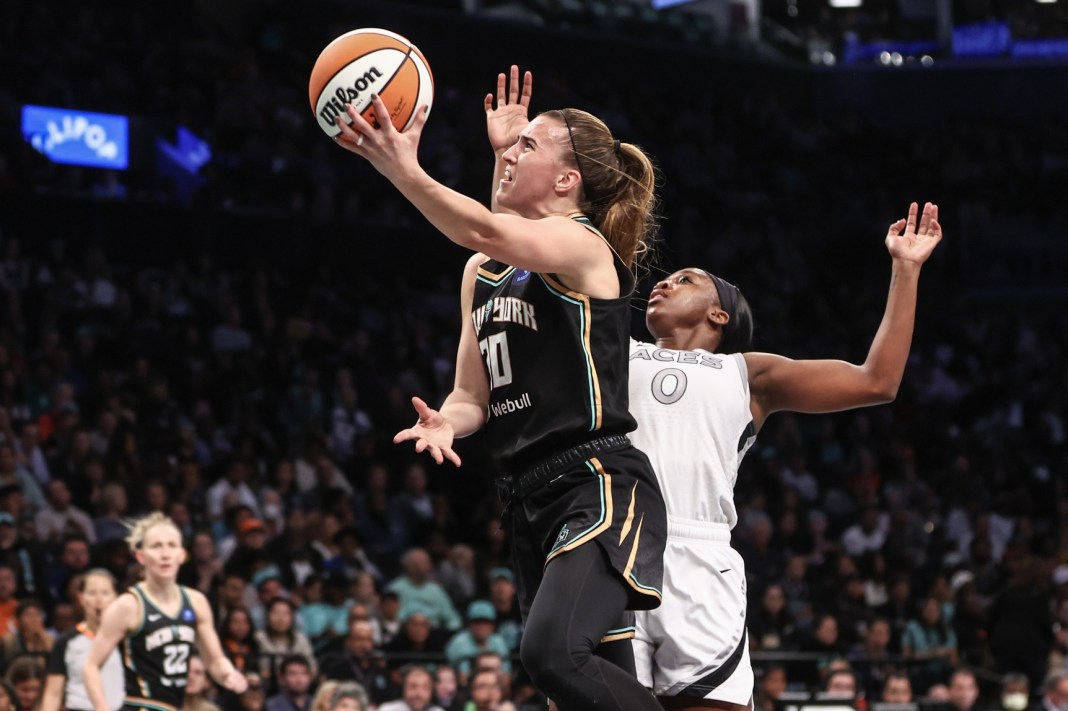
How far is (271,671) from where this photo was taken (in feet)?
31.4

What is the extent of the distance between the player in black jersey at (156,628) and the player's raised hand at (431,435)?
3.77 m

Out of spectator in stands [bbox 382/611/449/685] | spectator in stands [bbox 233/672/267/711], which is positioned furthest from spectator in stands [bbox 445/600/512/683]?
spectator in stands [bbox 233/672/267/711]

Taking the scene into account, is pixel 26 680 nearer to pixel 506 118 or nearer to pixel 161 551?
pixel 161 551

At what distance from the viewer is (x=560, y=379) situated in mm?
3955

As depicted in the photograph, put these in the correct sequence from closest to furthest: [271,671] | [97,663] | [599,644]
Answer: [599,644]
[97,663]
[271,671]

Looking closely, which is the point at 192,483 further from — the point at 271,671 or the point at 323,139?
the point at 323,139

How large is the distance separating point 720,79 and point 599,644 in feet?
63.0

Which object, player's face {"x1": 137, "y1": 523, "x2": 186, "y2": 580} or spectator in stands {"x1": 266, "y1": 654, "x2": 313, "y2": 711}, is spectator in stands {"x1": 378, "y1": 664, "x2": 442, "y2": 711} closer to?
spectator in stands {"x1": 266, "y1": 654, "x2": 313, "y2": 711}

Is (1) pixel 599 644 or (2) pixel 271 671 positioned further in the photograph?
(2) pixel 271 671

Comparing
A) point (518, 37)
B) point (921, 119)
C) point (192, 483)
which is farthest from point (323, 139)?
point (921, 119)

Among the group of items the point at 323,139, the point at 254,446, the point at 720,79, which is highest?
the point at 720,79

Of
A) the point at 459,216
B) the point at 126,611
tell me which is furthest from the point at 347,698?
the point at 459,216

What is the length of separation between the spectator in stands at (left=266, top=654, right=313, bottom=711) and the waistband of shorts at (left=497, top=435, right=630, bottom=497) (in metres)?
5.60

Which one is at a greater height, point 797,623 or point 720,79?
point 720,79
